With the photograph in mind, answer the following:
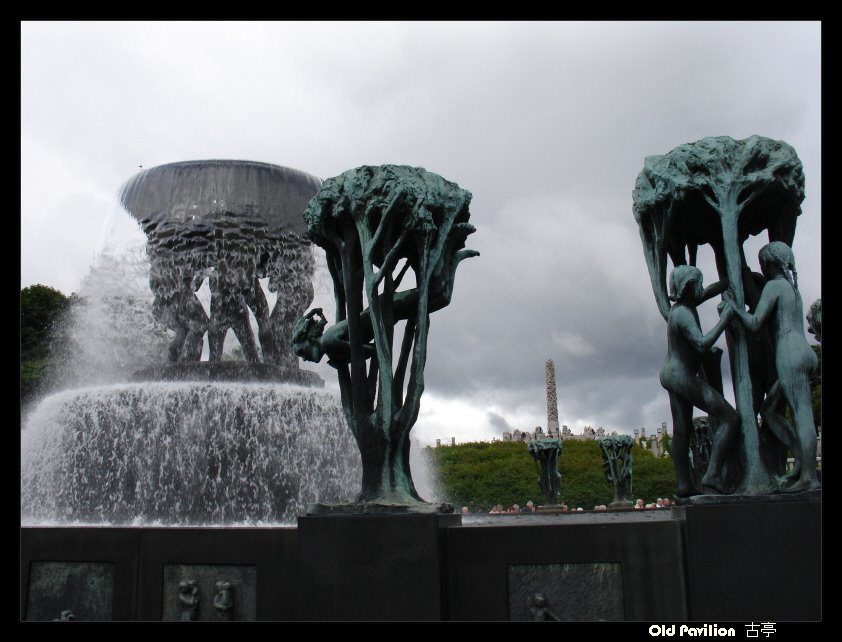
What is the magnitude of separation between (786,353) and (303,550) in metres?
3.46

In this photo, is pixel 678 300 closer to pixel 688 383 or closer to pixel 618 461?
pixel 688 383

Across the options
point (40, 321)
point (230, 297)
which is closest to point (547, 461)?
point (230, 297)

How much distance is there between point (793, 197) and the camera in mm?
5734

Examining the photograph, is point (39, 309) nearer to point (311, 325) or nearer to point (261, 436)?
point (261, 436)

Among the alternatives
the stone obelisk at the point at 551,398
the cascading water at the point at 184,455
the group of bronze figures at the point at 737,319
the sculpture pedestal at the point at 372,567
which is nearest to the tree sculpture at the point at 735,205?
the group of bronze figures at the point at 737,319

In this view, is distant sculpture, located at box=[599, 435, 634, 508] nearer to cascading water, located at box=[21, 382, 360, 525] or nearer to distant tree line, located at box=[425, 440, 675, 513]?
cascading water, located at box=[21, 382, 360, 525]

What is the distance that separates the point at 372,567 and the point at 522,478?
28.9 metres

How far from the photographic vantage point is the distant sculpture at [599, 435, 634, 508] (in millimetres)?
16922

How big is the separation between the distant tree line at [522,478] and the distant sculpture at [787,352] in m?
20.7

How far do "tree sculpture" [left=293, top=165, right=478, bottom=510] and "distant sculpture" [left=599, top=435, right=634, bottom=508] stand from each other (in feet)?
38.1

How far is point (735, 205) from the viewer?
224 inches

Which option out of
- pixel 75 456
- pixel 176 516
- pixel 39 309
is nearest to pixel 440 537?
pixel 176 516

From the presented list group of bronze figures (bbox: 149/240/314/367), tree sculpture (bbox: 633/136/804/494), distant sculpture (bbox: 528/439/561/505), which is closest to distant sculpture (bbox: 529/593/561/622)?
tree sculpture (bbox: 633/136/804/494)

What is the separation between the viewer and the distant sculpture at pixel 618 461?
55.5ft
